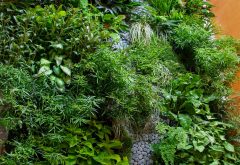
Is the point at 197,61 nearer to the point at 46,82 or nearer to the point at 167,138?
the point at 167,138

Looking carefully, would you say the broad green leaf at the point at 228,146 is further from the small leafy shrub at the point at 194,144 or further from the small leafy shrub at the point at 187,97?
the small leafy shrub at the point at 187,97

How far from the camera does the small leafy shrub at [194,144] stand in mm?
4207

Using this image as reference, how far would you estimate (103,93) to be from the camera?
394cm

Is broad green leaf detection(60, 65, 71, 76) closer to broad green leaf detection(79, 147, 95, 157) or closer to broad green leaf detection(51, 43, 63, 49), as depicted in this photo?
broad green leaf detection(51, 43, 63, 49)

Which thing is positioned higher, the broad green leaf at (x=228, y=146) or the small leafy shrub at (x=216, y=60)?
A: the small leafy shrub at (x=216, y=60)

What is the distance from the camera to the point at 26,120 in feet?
10.9

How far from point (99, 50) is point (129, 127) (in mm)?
1037

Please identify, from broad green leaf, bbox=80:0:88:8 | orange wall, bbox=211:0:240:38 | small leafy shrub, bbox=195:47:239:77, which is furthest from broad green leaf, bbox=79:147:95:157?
orange wall, bbox=211:0:240:38

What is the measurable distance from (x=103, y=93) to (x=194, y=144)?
132 centimetres

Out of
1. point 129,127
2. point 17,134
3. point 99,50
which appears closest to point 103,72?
point 99,50

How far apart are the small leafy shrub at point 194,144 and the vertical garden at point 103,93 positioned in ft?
0.04

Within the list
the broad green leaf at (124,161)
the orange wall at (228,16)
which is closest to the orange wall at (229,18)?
the orange wall at (228,16)

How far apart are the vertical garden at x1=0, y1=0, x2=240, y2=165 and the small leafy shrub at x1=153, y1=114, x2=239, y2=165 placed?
0.01m

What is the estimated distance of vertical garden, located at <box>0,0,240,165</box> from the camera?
134 inches
